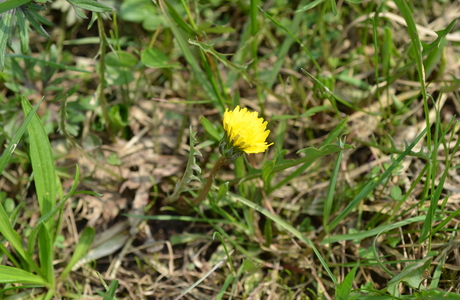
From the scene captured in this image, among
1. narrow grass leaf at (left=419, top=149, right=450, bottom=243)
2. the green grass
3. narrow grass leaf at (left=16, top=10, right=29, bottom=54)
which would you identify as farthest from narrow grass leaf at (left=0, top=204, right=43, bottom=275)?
narrow grass leaf at (left=419, top=149, right=450, bottom=243)

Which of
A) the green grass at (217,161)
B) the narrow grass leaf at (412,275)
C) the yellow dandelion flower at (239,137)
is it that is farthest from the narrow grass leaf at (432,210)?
the yellow dandelion flower at (239,137)

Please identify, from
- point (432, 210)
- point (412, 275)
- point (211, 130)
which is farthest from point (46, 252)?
point (432, 210)

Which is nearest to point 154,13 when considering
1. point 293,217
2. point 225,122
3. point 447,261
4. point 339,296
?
point 225,122

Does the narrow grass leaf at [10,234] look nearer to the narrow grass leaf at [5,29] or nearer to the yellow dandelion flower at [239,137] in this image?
the narrow grass leaf at [5,29]

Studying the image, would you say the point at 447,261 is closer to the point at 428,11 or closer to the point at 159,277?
the point at 159,277

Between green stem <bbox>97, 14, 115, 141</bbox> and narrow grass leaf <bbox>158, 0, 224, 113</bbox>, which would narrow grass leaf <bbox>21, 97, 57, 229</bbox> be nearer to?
green stem <bbox>97, 14, 115, 141</bbox>

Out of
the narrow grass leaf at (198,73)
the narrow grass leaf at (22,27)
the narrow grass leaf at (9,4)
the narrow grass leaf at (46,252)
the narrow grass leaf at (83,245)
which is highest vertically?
the narrow grass leaf at (9,4)
